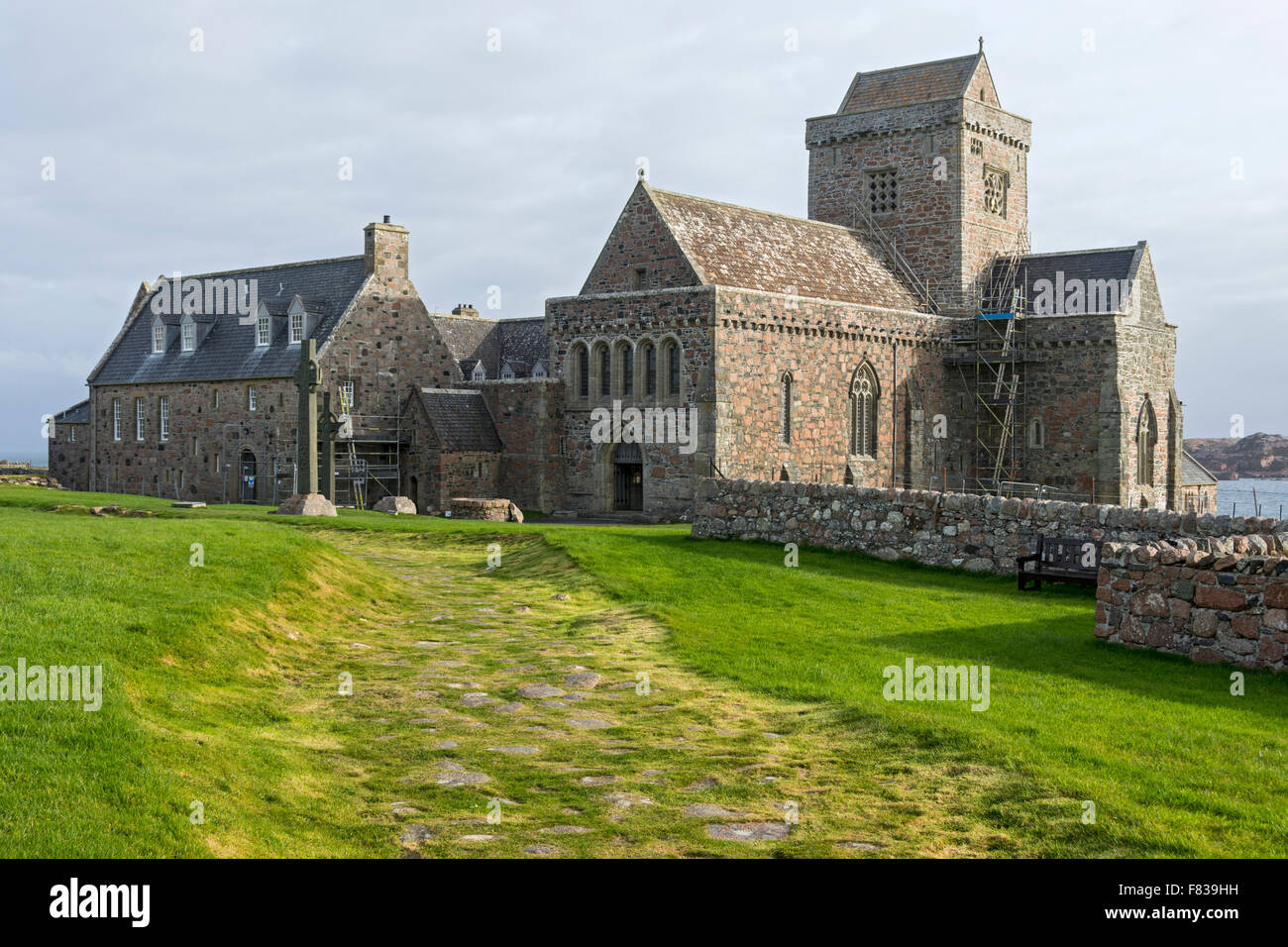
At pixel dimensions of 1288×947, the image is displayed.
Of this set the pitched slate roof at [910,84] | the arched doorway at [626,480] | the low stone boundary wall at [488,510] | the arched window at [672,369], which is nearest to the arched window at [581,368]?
the arched doorway at [626,480]

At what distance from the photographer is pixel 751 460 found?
39.6 m

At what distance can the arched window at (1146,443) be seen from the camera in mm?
50156

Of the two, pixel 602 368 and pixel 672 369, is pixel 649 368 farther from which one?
pixel 602 368

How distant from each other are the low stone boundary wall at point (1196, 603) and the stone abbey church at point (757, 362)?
22.9 metres

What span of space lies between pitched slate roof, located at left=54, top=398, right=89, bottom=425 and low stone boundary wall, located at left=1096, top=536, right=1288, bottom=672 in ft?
185

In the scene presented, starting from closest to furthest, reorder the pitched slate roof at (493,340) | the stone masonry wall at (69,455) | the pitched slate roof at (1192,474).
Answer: the pitched slate roof at (1192,474)
the stone masonry wall at (69,455)
the pitched slate roof at (493,340)

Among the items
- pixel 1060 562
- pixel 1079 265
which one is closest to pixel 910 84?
pixel 1079 265

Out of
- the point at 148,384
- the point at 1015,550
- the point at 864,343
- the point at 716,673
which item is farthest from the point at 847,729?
Answer: the point at 148,384

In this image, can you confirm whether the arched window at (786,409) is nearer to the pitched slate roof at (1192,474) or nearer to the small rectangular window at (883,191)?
the small rectangular window at (883,191)

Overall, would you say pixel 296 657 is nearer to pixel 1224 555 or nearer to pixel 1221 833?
pixel 1221 833

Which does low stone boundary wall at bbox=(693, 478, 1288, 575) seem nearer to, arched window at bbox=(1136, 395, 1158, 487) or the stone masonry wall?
arched window at bbox=(1136, 395, 1158, 487)

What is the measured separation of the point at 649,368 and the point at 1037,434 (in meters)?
19.0

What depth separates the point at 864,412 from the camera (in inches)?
1773
